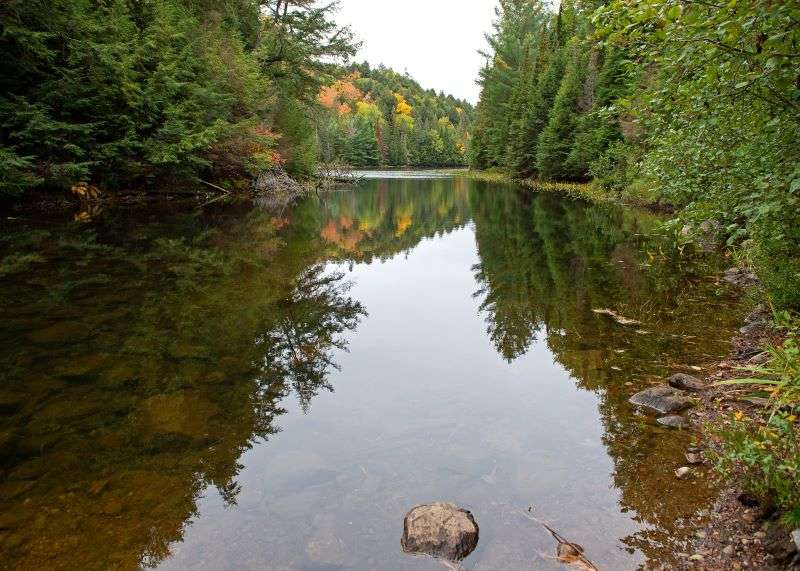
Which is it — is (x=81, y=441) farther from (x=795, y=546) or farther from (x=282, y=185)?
(x=282, y=185)

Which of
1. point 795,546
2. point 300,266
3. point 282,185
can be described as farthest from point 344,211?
point 795,546

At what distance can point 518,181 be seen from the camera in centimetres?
4866

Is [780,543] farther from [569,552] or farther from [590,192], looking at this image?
[590,192]

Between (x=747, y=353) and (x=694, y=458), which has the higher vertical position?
(x=747, y=353)

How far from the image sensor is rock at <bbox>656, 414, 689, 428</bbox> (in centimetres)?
422

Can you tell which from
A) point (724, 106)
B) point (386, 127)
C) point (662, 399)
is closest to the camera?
point (662, 399)

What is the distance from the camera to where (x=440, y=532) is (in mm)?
3057

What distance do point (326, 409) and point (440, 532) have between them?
2.08 meters

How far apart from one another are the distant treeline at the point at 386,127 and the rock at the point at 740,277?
69.0 meters

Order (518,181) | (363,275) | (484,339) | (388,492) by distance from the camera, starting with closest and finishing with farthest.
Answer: (388,492) < (484,339) < (363,275) < (518,181)

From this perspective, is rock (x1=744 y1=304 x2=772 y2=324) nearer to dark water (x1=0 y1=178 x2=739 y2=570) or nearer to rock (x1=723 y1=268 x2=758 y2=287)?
dark water (x1=0 y1=178 x2=739 y2=570)

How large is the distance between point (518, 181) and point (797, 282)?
45.2 metres

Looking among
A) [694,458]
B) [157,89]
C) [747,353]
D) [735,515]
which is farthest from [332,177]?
[735,515]

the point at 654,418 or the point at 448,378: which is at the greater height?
the point at 654,418
